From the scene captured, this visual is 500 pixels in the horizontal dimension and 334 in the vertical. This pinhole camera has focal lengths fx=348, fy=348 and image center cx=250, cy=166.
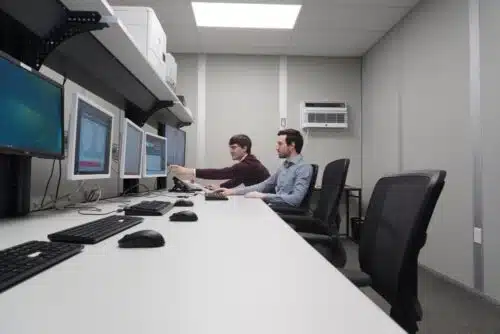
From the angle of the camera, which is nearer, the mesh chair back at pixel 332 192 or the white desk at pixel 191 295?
the white desk at pixel 191 295

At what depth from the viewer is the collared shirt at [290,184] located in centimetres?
237

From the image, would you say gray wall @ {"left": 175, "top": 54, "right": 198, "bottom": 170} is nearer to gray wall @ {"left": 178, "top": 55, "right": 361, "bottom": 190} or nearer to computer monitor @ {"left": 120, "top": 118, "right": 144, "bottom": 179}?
gray wall @ {"left": 178, "top": 55, "right": 361, "bottom": 190}

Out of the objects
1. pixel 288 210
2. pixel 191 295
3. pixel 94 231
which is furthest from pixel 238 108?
pixel 191 295

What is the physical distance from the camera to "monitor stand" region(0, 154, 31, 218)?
1.19 metres

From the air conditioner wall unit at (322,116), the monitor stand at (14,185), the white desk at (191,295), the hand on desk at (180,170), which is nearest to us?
the white desk at (191,295)

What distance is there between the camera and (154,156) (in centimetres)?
244

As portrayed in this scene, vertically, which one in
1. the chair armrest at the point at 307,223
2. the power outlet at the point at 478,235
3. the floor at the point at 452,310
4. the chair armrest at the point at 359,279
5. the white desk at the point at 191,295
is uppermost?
the white desk at the point at 191,295

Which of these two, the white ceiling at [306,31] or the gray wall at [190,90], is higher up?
the white ceiling at [306,31]

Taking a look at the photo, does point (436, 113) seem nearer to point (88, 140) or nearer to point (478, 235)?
point (478, 235)

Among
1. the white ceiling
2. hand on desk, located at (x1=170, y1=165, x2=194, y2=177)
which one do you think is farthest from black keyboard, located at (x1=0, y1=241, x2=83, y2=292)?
the white ceiling

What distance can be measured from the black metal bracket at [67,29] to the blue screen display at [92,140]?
226mm

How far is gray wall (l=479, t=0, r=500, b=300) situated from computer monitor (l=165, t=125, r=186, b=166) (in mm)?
2345

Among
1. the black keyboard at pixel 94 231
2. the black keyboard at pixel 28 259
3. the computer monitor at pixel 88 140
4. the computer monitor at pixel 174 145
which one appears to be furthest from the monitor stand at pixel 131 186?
the black keyboard at pixel 28 259

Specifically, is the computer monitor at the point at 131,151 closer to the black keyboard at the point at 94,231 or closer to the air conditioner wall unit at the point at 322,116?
the black keyboard at the point at 94,231
